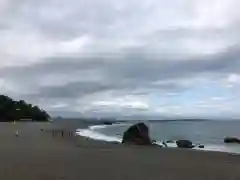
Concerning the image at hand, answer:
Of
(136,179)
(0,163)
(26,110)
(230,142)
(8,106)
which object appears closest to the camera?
(136,179)

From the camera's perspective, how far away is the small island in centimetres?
13238

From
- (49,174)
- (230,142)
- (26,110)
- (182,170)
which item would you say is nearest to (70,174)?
(49,174)

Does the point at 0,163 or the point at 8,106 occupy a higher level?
the point at 8,106

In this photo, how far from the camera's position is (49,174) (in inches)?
581

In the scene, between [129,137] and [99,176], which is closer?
[99,176]

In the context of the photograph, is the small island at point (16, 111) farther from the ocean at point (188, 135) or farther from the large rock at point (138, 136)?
the large rock at point (138, 136)

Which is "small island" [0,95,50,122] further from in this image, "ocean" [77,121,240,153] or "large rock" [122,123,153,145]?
"large rock" [122,123,153,145]

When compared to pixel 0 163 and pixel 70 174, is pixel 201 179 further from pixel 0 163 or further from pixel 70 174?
pixel 0 163

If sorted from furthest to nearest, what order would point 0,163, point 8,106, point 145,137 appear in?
1. point 8,106
2. point 145,137
3. point 0,163

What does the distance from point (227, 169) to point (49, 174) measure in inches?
331

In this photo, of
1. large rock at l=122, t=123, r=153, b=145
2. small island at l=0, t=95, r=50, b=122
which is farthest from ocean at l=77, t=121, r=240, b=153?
small island at l=0, t=95, r=50, b=122

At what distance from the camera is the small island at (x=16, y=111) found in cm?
13238

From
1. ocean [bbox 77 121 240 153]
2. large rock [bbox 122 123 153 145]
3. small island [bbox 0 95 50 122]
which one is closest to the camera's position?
large rock [bbox 122 123 153 145]

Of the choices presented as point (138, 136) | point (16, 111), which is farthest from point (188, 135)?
point (16, 111)
